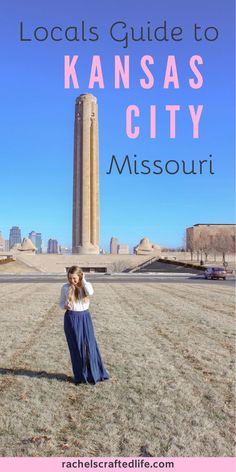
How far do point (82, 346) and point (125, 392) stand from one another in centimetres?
84

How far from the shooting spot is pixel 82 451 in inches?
172

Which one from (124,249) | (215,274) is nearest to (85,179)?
(124,249)

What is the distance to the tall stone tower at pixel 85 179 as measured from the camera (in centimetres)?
7688

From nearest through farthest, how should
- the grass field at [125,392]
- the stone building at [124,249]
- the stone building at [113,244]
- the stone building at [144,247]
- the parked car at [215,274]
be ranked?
the grass field at [125,392]
the parked car at [215,274]
the stone building at [144,247]
the stone building at [124,249]
the stone building at [113,244]

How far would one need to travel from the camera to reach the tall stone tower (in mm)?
76875

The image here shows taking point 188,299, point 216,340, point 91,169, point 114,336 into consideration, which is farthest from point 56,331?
point 91,169

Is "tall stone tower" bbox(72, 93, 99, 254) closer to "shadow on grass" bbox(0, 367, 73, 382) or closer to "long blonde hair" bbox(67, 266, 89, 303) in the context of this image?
"shadow on grass" bbox(0, 367, 73, 382)

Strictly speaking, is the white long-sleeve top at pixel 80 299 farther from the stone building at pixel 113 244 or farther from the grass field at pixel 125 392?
the stone building at pixel 113 244

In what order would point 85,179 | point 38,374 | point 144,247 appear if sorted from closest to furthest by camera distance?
1. point 38,374
2. point 85,179
3. point 144,247

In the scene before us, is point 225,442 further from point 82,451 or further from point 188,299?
point 188,299

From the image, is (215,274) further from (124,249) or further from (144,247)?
(124,249)

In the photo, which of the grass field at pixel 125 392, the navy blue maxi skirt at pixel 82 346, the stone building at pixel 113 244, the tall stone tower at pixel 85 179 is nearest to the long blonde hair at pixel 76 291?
the navy blue maxi skirt at pixel 82 346

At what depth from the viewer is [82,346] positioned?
6.45 m

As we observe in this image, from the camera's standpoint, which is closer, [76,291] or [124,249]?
[76,291]
